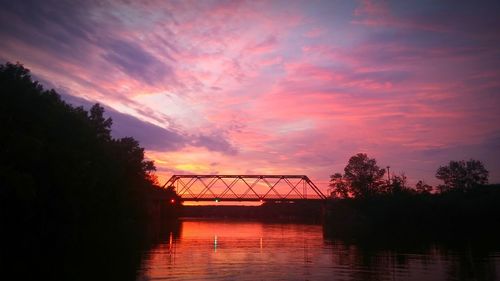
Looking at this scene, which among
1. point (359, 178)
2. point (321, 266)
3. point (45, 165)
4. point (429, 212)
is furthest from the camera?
point (359, 178)

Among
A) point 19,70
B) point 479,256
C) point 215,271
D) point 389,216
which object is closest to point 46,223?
point 19,70

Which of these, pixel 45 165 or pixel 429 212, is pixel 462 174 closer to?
pixel 429 212

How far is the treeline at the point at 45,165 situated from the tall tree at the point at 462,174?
440 feet

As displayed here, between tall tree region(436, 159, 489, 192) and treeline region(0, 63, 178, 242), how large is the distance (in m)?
134

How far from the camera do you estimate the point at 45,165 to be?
51.3 m

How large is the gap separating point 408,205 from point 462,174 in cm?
6780

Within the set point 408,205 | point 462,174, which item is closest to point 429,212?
point 408,205

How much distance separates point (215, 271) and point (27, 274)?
11.8 m

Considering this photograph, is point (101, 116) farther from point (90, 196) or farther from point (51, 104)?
point (51, 104)

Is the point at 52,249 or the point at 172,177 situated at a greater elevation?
the point at 172,177

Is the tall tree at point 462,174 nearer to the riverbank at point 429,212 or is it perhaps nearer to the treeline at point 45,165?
the riverbank at point 429,212

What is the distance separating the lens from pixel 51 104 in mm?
53750

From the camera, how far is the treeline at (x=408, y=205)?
104 meters

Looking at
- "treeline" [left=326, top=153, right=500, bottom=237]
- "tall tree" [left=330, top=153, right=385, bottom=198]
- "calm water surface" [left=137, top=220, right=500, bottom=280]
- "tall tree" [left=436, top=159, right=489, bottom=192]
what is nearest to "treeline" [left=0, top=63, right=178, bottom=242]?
"calm water surface" [left=137, top=220, right=500, bottom=280]
